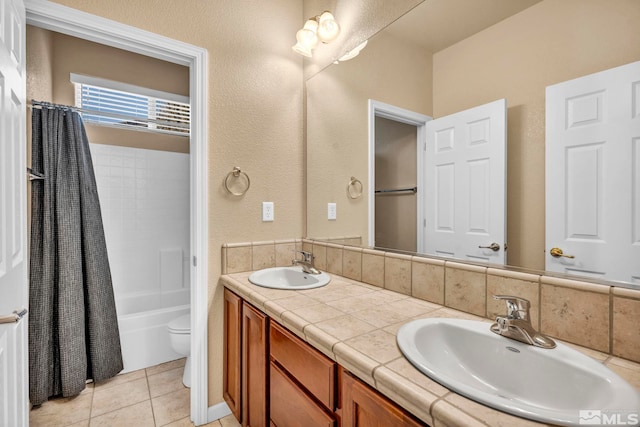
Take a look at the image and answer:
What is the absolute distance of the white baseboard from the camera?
165 cm

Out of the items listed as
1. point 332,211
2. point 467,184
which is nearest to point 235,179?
point 332,211

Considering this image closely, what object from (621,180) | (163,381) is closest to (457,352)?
(621,180)

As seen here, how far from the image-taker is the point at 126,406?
1.76 metres

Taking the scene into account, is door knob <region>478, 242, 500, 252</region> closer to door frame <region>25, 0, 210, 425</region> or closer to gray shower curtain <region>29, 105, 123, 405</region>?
door frame <region>25, 0, 210, 425</region>

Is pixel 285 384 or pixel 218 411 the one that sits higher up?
pixel 285 384

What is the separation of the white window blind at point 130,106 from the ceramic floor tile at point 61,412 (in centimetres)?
190

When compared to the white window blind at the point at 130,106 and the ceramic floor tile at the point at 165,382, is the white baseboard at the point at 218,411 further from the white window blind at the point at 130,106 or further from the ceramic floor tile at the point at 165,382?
the white window blind at the point at 130,106

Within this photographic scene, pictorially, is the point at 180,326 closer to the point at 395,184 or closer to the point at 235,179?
the point at 235,179

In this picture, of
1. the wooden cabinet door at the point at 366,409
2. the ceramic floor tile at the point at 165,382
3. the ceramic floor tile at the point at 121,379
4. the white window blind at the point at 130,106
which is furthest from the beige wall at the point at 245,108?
the wooden cabinet door at the point at 366,409

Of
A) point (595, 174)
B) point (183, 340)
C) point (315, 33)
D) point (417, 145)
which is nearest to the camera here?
point (595, 174)

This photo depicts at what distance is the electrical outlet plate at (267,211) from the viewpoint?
183 centimetres

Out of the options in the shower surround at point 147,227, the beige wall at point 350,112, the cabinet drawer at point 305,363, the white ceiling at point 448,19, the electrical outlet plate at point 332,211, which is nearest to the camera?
the cabinet drawer at point 305,363

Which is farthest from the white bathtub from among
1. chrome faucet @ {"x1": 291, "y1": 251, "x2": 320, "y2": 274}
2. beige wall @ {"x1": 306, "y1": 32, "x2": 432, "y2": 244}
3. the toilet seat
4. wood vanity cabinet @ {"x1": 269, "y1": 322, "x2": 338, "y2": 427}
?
wood vanity cabinet @ {"x1": 269, "y1": 322, "x2": 338, "y2": 427}

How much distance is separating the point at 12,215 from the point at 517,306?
168 centimetres
